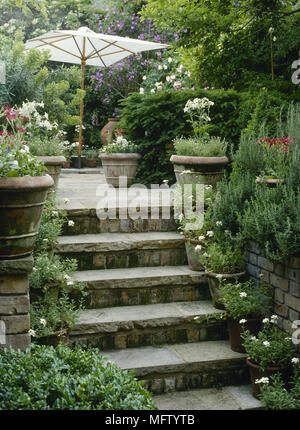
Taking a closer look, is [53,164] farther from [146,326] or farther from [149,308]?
[146,326]

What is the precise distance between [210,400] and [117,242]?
1534 millimetres

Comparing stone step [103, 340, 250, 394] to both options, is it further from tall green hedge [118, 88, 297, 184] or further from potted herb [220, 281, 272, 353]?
tall green hedge [118, 88, 297, 184]

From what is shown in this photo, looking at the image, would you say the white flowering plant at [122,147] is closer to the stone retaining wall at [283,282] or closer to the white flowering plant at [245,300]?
the stone retaining wall at [283,282]

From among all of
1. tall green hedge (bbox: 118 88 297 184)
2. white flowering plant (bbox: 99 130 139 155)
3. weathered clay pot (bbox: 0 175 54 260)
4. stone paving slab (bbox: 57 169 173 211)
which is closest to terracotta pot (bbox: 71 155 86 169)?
stone paving slab (bbox: 57 169 173 211)

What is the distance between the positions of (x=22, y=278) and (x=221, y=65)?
4.58 metres

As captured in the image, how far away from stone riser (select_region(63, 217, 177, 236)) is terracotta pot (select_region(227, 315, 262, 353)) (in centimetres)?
134

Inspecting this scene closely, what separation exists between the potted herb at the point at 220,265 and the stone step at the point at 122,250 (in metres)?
0.49

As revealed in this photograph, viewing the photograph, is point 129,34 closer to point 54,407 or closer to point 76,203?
point 76,203

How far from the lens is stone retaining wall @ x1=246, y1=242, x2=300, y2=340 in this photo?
11.6 feet

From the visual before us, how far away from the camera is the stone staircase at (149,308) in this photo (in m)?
3.67

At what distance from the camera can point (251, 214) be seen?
3.89 m

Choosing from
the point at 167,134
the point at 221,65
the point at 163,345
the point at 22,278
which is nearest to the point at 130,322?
the point at 163,345

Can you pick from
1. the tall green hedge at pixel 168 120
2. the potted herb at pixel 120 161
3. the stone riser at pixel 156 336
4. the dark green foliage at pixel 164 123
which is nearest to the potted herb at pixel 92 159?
the tall green hedge at pixel 168 120

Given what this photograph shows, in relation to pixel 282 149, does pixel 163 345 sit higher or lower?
lower
